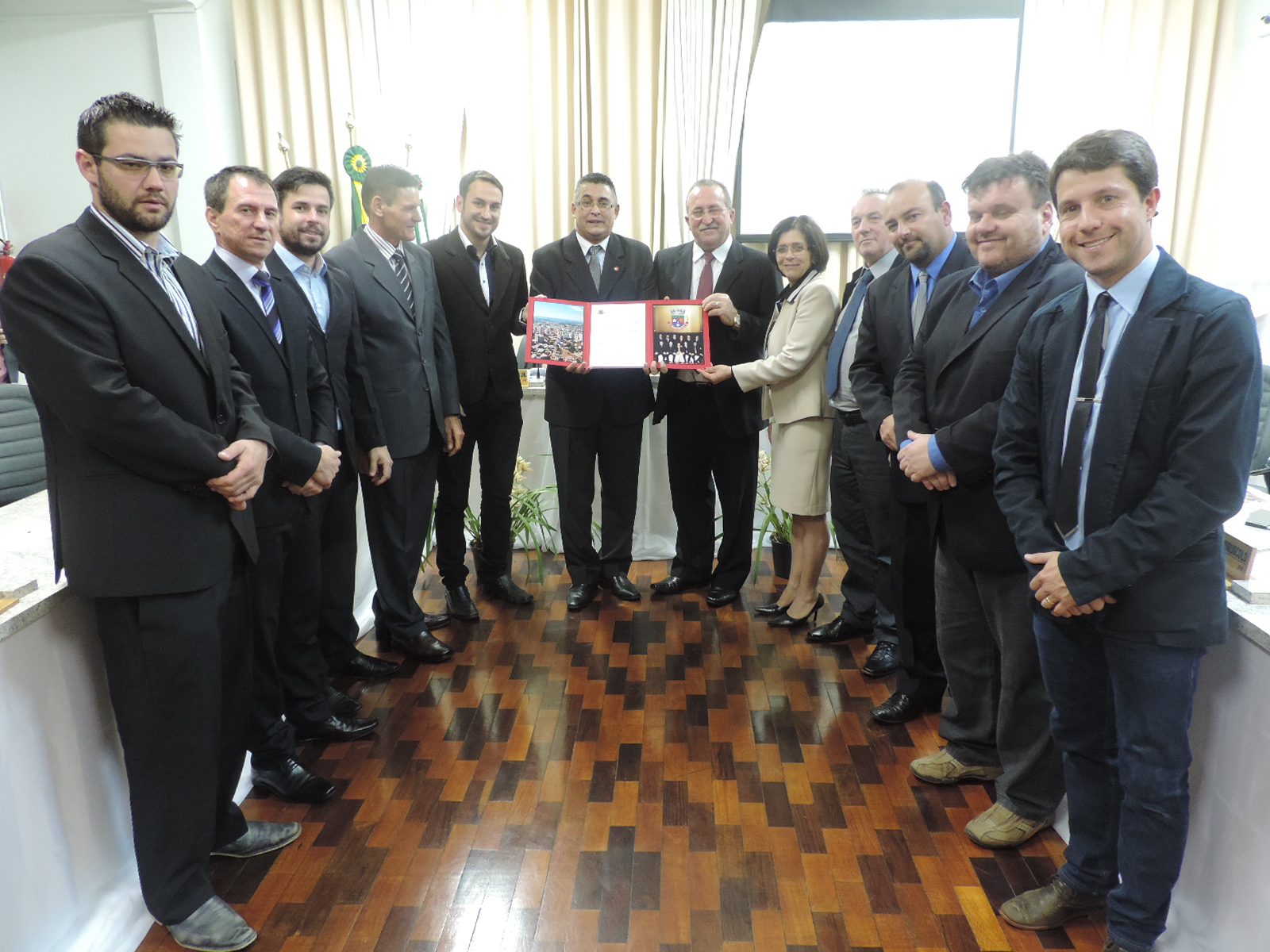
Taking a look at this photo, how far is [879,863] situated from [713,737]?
2.31ft

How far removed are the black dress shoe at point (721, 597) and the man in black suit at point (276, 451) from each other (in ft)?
5.71

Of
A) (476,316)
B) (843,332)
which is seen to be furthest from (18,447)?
(843,332)

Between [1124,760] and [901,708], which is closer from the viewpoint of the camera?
[1124,760]

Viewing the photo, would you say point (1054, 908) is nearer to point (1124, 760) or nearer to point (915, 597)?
point (1124, 760)

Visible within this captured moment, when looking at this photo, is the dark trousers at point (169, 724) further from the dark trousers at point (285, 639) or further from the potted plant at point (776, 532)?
the potted plant at point (776, 532)

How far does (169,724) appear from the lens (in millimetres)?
1774

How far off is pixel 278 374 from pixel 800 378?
1875mm

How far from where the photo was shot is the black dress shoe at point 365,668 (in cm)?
311

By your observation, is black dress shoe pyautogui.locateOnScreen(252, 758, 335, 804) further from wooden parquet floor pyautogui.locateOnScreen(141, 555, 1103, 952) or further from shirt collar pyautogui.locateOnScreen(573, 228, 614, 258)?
shirt collar pyautogui.locateOnScreen(573, 228, 614, 258)

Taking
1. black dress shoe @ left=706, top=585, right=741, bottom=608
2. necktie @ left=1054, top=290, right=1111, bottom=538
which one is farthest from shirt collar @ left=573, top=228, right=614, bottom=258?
necktie @ left=1054, top=290, right=1111, bottom=538

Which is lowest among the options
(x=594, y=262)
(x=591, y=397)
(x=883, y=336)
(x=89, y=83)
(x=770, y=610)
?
(x=770, y=610)

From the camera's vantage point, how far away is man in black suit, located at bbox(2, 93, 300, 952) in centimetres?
157

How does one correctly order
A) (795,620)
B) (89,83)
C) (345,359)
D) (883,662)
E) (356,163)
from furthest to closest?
(89,83), (356,163), (795,620), (883,662), (345,359)

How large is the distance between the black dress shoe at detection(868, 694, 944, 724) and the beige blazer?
1.08m
